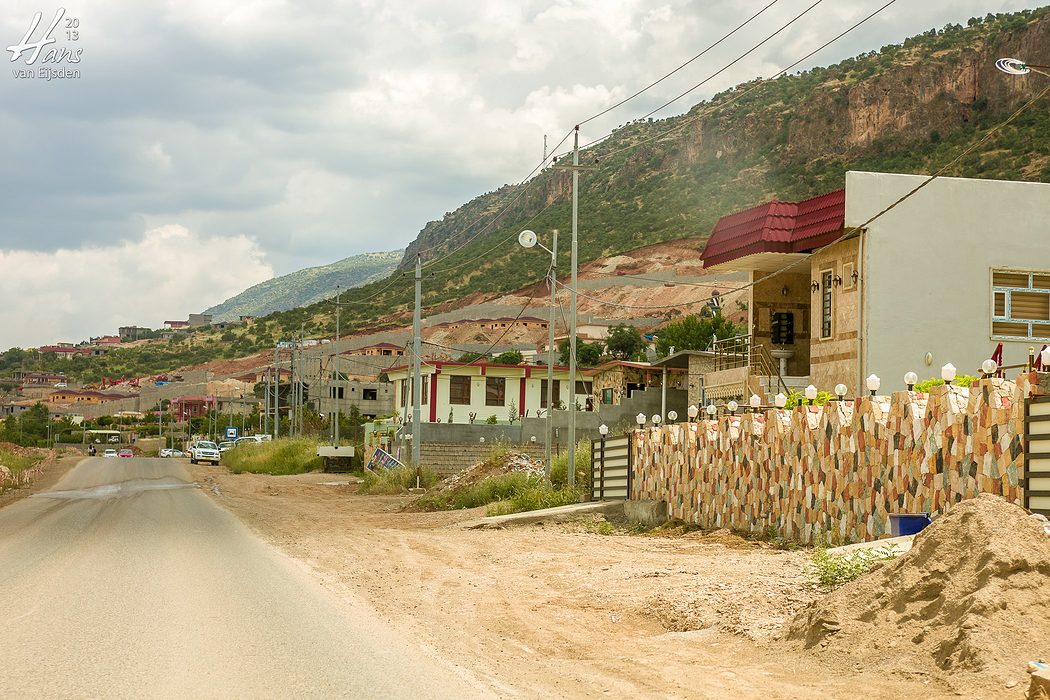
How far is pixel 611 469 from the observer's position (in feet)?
90.4

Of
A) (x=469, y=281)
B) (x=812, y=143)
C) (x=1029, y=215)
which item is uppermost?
(x=812, y=143)

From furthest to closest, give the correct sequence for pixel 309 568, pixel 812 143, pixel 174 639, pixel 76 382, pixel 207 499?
pixel 76 382 → pixel 812 143 → pixel 207 499 → pixel 309 568 → pixel 174 639

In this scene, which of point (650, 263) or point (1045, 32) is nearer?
point (1045, 32)

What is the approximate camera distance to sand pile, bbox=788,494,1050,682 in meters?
7.74

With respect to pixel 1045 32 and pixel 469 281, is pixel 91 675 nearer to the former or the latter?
pixel 1045 32

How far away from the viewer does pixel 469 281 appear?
138 m

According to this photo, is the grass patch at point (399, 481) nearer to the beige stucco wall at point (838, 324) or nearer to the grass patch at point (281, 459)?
the beige stucco wall at point (838, 324)

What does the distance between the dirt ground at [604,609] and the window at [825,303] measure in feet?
28.4

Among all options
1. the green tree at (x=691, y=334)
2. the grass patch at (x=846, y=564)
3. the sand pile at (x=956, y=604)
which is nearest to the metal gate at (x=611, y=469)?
the grass patch at (x=846, y=564)

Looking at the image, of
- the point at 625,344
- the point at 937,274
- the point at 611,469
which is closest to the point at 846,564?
the point at 937,274

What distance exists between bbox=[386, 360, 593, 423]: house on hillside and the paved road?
3896 cm

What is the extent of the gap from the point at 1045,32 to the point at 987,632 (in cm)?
10719

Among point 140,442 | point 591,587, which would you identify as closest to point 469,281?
point 140,442

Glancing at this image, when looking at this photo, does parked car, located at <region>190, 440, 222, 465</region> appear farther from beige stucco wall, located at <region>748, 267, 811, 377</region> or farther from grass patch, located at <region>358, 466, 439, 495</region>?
beige stucco wall, located at <region>748, 267, 811, 377</region>
